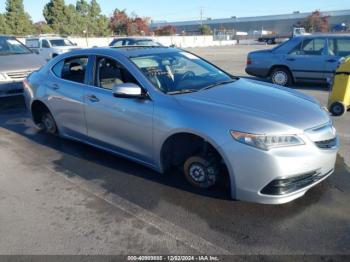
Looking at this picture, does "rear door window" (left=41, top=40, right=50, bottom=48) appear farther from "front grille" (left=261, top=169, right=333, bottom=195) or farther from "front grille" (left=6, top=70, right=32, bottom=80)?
"front grille" (left=261, top=169, right=333, bottom=195)

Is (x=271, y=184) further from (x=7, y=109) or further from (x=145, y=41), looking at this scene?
(x=145, y=41)

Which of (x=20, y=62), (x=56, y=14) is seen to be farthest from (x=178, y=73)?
(x=56, y=14)

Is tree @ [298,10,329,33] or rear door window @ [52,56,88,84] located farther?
tree @ [298,10,329,33]

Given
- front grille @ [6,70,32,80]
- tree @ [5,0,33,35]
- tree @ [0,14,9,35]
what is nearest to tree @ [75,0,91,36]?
tree @ [5,0,33,35]

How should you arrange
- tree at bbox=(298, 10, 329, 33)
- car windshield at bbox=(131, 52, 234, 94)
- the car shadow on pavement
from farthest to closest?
tree at bbox=(298, 10, 329, 33)
car windshield at bbox=(131, 52, 234, 94)
the car shadow on pavement

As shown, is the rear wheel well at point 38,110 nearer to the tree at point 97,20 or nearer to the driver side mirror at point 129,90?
the driver side mirror at point 129,90

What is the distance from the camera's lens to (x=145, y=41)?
16.9 metres

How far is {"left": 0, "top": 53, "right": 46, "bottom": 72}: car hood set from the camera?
27.9 feet

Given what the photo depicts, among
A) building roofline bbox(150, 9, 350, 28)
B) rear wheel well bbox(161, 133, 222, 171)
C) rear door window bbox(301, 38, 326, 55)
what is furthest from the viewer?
building roofline bbox(150, 9, 350, 28)

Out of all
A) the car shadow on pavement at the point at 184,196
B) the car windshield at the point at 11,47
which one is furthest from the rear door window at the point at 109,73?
the car windshield at the point at 11,47

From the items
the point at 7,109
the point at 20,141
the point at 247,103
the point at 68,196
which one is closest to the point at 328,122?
the point at 247,103

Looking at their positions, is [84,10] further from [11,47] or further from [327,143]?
[327,143]

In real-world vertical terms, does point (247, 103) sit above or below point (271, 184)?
above

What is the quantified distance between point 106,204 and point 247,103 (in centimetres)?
180
